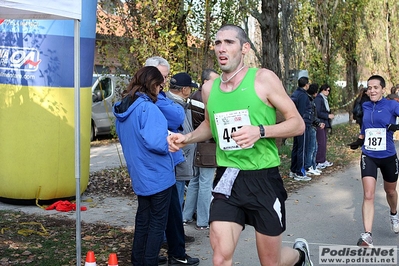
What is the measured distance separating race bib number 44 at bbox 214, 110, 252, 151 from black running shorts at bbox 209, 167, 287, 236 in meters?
0.23

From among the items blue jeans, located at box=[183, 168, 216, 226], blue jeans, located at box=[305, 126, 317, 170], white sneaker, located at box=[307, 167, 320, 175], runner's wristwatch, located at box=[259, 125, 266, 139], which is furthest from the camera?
white sneaker, located at box=[307, 167, 320, 175]

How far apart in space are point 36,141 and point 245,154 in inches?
181

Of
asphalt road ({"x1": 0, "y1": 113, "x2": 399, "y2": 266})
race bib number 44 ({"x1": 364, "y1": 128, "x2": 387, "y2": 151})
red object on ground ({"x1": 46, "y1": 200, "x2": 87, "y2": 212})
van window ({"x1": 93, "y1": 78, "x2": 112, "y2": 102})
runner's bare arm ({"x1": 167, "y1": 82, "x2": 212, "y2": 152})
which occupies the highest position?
van window ({"x1": 93, "y1": 78, "x2": 112, "y2": 102})

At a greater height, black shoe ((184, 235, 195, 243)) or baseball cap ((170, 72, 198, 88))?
baseball cap ((170, 72, 198, 88))

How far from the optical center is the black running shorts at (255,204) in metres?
4.49

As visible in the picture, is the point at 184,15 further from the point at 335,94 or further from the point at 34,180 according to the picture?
the point at 335,94

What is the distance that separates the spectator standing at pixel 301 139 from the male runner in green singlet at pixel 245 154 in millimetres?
7356

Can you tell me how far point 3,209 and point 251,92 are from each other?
5214 mm

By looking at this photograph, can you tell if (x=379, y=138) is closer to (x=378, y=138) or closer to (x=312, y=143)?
(x=378, y=138)

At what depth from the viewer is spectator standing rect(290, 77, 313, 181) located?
39.1 ft

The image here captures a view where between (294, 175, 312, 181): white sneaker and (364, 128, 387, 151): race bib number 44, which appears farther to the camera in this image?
(294, 175, 312, 181): white sneaker

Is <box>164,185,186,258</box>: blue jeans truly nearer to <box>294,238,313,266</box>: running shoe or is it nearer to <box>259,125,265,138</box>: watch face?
<box>294,238,313,266</box>: running shoe

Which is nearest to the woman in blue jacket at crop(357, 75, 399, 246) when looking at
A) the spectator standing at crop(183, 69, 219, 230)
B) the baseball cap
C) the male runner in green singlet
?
the spectator standing at crop(183, 69, 219, 230)

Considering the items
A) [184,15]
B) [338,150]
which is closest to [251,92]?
[184,15]
